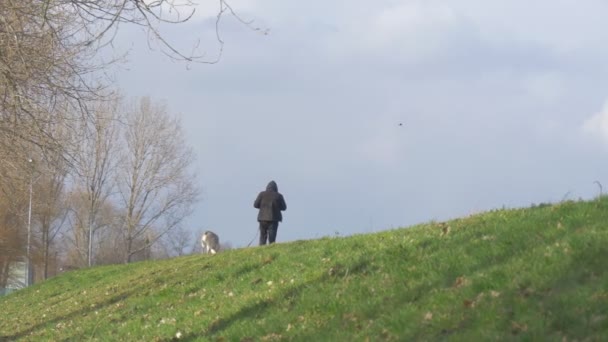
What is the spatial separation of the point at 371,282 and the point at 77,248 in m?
63.8

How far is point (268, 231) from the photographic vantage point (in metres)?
24.4

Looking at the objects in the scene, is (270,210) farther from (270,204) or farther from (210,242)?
(210,242)

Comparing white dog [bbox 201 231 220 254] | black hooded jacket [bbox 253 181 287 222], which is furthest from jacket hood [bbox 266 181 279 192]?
white dog [bbox 201 231 220 254]

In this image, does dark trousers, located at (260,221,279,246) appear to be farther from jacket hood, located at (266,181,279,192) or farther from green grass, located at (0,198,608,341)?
green grass, located at (0,198,608,341)

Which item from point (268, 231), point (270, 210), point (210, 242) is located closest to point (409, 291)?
point (270, 210)

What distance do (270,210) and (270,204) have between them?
15cm

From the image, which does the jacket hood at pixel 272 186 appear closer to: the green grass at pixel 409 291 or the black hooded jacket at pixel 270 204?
the black hooded jacket at pixel 270 204

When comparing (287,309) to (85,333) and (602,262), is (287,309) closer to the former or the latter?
(602,262)

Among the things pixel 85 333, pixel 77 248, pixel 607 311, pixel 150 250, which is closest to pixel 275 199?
pixel 85 333

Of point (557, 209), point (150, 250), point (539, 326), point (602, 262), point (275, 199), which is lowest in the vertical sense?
point (539, 326)

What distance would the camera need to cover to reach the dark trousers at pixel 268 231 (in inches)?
957

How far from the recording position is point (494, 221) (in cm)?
1184

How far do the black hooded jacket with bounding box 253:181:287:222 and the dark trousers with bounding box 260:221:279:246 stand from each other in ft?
0.56

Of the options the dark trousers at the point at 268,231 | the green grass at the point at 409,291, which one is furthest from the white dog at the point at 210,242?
the green grass at the point at 409,291
